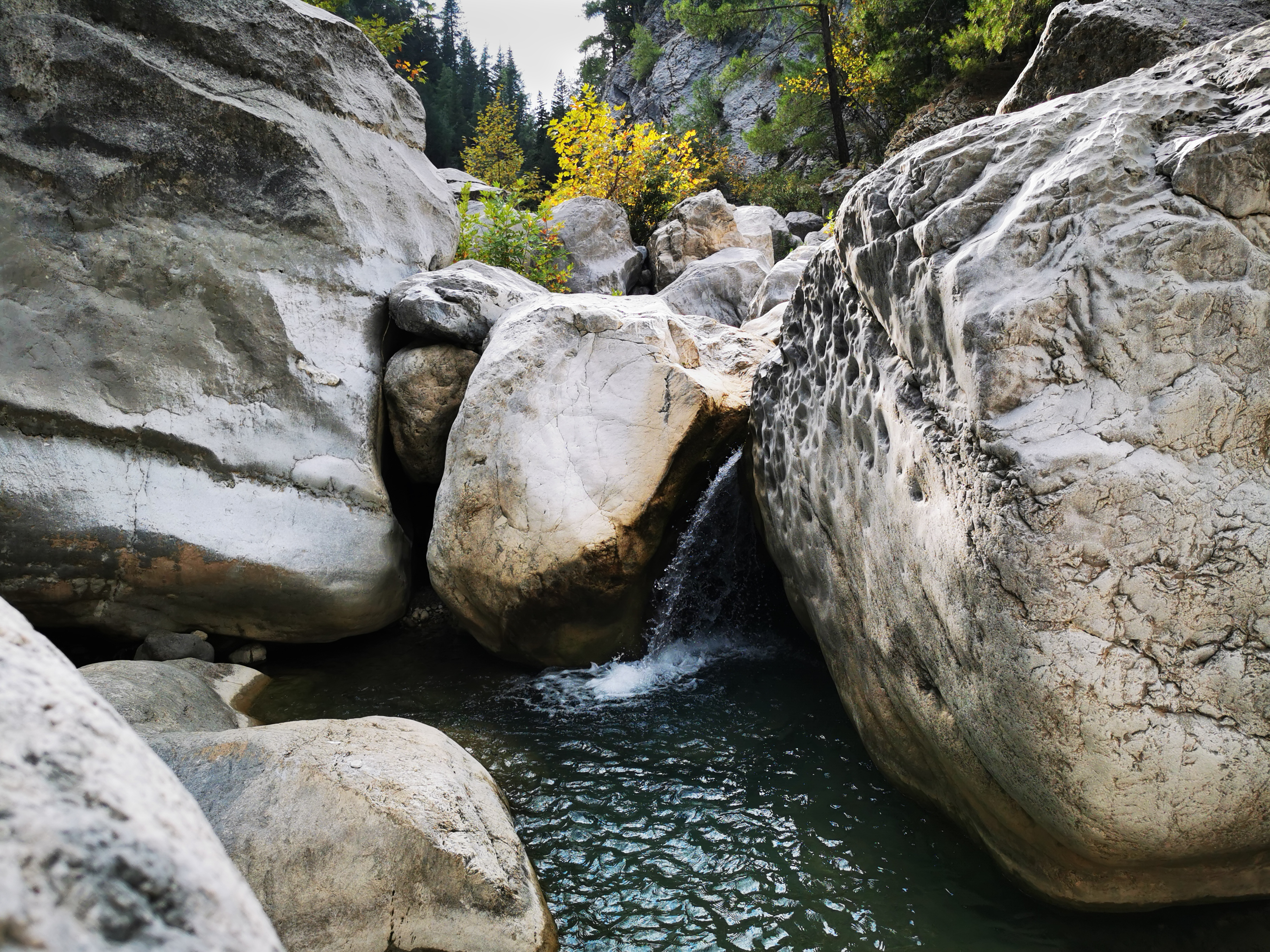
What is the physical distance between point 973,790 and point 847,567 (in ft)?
4.01

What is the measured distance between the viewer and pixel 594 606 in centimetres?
564

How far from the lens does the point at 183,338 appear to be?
6027 millimetres

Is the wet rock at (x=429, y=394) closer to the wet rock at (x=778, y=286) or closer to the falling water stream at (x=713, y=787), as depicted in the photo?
the falling water stream at (x=713, y=787)

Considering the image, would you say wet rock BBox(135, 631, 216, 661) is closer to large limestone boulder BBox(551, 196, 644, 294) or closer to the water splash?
the water splash

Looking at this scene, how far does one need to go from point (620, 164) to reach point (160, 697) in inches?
499

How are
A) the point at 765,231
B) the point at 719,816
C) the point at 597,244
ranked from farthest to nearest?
the point at 765,231
the point at 597,244
the point at 719,816

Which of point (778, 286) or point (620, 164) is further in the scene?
point (620, 164)

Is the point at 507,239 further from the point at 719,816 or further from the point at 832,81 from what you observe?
the point at 832,81

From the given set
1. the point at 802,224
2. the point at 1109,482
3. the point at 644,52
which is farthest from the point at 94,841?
the point at 644,52

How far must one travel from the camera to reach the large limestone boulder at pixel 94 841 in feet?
3.20

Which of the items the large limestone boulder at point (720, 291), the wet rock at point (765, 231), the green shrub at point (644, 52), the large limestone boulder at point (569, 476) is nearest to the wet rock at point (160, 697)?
the large limestone boulder at point (569, 476)

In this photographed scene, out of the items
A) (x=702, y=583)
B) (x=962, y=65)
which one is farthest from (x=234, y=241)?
(x=962, y=65)

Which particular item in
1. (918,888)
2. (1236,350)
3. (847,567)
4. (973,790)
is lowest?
(918,888)

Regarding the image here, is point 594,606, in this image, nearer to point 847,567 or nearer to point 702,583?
point 702,583
